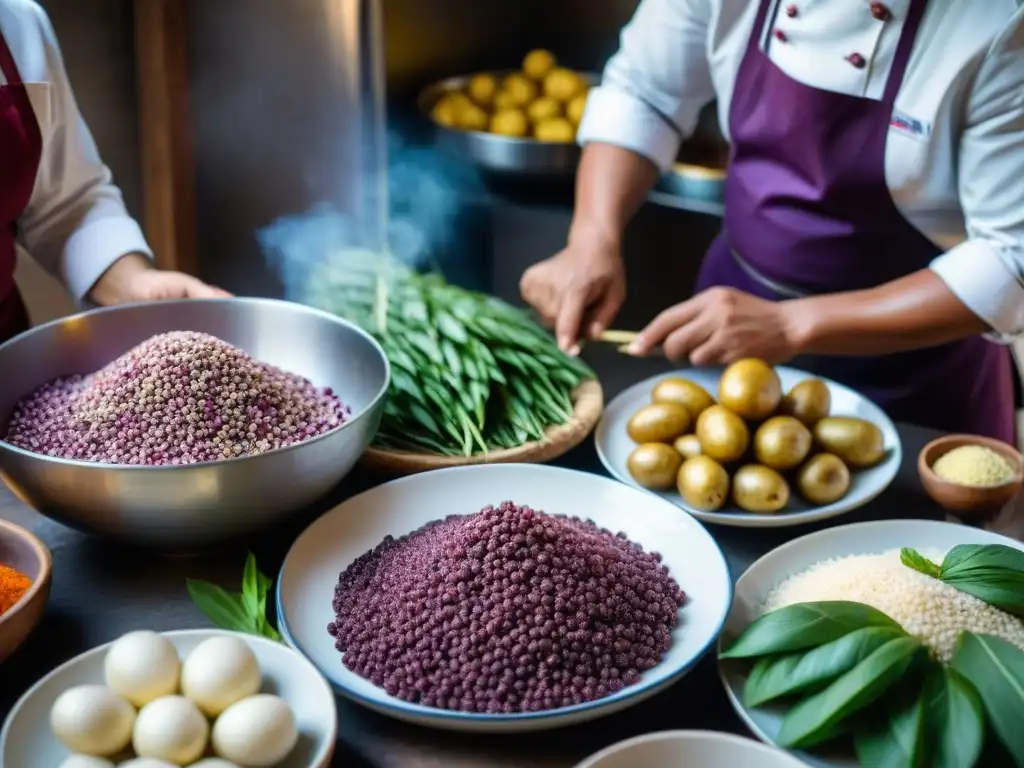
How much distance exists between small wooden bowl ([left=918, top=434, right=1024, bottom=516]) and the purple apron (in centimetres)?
49

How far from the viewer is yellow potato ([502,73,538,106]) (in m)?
2.85

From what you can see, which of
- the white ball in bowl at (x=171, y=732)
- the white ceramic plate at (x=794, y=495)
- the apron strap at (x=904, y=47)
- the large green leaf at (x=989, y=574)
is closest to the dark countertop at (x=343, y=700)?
the white ceramic plate at (x=794, y=495)

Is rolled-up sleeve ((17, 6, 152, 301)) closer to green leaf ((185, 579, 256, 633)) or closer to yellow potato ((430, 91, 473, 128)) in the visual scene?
green leaf ((185, 579, 256, 633))

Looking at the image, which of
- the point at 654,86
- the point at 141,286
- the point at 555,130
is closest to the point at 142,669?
the point at 141,286

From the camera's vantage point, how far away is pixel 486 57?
10.3ft

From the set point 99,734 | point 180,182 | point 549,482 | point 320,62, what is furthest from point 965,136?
point 180,182

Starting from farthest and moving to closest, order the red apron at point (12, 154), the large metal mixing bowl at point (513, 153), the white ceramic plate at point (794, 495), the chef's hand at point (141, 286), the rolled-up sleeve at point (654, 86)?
the large metal mixing bowl at point (513, 153), the rolled-up sleeve at point (654, 86), the chef's hand at point (141, 286), the red apron at point (12, 154), the white ceramic plate at point (794, 495)

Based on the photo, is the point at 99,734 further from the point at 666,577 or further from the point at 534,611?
the point at 666,577

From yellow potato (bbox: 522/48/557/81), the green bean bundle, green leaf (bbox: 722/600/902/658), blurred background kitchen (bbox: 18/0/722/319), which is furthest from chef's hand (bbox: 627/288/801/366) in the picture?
yellow potato (bbox: 522/48/557/81)

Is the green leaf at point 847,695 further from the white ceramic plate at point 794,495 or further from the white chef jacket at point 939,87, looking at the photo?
the white chef jacket at point 939,87

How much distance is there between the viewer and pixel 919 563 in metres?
1.08

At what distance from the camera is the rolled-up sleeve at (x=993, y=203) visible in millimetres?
1498

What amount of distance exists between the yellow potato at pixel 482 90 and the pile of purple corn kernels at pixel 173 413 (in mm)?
1791

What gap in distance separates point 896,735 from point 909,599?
0.16m
